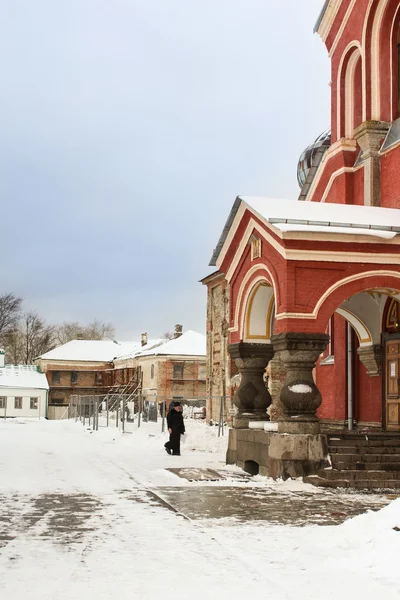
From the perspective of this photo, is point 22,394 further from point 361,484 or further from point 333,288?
point 361,484

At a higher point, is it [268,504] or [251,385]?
[251,385]

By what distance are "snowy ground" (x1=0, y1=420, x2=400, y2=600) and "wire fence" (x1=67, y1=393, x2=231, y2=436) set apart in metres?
13.6

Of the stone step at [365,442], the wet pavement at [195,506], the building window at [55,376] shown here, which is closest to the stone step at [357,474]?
the wet pavement at [195,506]

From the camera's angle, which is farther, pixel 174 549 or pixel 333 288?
pixel 333 288

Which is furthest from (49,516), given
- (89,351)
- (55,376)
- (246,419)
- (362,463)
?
(89,351)

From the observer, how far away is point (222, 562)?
21.2 ft

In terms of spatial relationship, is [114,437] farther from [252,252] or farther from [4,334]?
[4,334]

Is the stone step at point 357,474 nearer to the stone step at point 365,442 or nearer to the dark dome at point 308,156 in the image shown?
the stone step at point 365,442

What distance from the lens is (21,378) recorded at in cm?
5916

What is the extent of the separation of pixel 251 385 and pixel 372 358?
2763mm

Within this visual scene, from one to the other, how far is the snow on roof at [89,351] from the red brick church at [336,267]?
5211cm

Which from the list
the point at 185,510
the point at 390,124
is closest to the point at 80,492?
the point at 185,510

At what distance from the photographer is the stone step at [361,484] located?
38.3 feet

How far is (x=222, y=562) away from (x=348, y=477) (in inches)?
234
